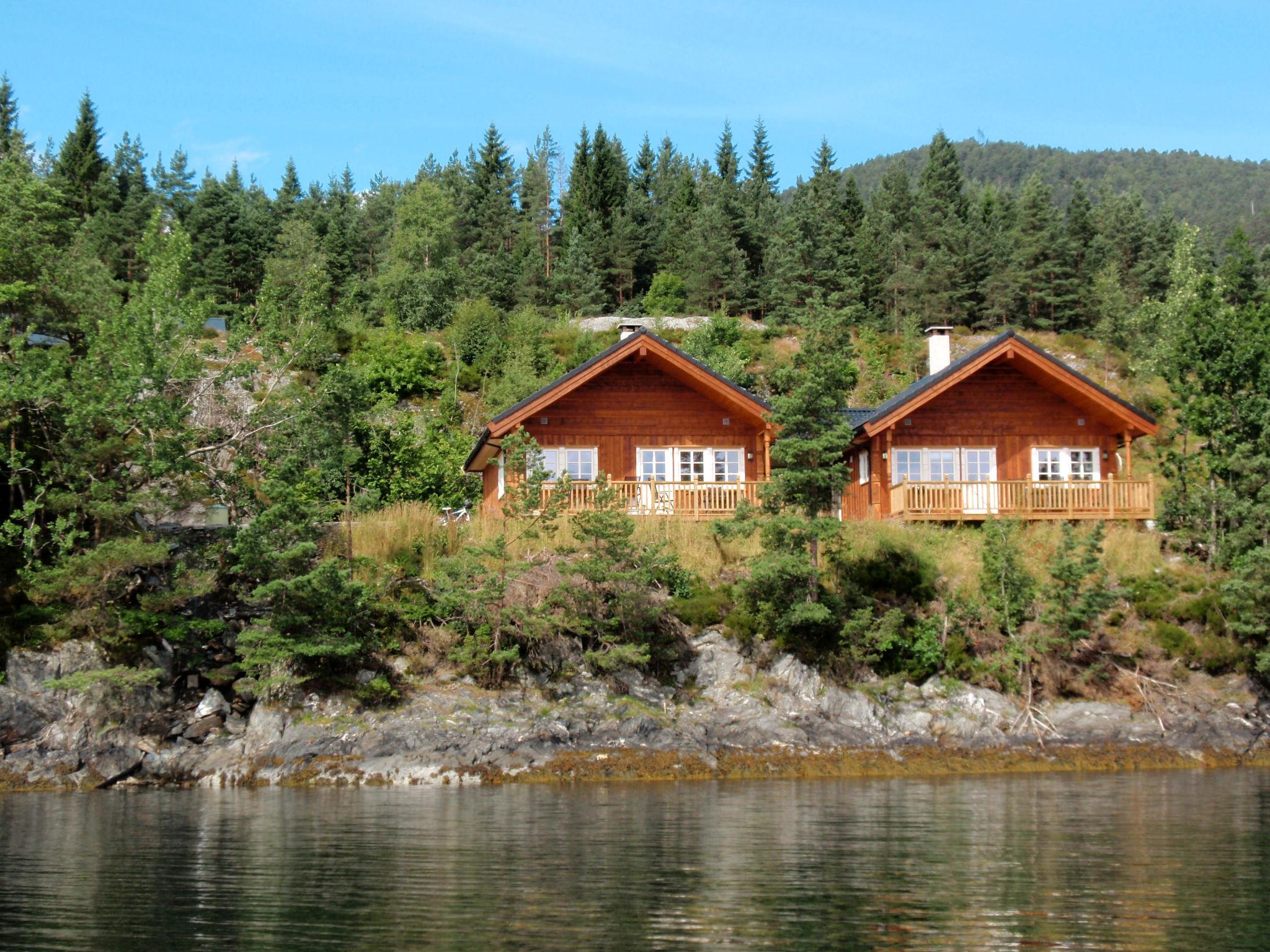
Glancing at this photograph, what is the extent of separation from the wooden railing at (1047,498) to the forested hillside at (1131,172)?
111147 millimetres

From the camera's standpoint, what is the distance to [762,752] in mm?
22156

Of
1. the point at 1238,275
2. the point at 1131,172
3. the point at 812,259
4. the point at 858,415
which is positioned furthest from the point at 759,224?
the point at 1131,172

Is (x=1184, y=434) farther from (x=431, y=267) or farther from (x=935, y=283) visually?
(x=431, y=267)

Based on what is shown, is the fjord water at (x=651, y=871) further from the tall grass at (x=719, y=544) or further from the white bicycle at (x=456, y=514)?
the white bicycle at (x=456, y=514)

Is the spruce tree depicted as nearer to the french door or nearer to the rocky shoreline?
the french door

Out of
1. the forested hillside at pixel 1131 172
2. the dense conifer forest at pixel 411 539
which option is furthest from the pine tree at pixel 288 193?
the forested hillside at pixel 1131 172

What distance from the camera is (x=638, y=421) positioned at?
108 ft

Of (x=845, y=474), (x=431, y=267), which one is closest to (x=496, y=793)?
(x=845, y=474)

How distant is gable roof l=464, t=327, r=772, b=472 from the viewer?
30672mm

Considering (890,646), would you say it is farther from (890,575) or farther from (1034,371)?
(1034,371)

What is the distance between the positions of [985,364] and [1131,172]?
481 feet

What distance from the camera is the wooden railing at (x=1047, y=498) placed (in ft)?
99.8

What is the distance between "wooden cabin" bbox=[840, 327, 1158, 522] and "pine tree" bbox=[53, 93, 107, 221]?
47214 mm

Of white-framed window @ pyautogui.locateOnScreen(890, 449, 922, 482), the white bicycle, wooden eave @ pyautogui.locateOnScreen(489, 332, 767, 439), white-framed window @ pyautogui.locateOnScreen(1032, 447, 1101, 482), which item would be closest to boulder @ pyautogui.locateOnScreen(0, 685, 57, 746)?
the white bicycle
